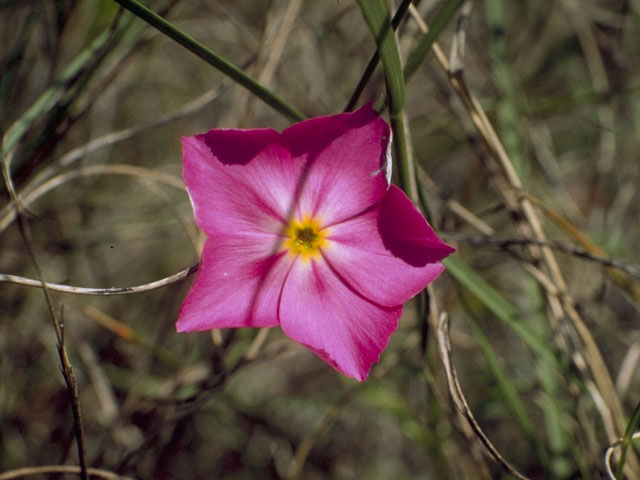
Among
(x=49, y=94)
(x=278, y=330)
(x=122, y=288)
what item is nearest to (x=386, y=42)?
(x=122, y=288)

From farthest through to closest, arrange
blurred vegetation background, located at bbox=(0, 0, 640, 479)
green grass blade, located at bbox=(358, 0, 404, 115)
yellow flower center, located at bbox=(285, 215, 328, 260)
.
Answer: blurred vegetation background, located at bbox=(0, 0, 640, 479), yellow flower center, located at bbox=(285, 215, 328, 260), green grass blade, located at bbox=(358, 0, 404, 115)

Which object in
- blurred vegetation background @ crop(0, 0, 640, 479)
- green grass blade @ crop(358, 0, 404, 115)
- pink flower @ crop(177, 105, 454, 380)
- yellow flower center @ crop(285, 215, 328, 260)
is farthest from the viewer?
blurred vegetation background @ crop(0, 0, 640, 479)

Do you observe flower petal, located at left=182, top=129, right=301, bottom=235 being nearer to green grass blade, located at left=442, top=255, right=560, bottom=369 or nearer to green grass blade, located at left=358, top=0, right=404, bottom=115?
green grass blade, located at left=358, top=0, right=404, bottom=115

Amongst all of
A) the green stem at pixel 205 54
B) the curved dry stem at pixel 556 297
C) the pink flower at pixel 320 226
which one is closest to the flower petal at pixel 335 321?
the pink flower at pixel 320 226

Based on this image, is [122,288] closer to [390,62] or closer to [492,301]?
[390,62]

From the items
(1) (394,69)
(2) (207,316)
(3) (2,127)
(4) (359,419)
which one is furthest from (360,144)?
(4) (359,419)

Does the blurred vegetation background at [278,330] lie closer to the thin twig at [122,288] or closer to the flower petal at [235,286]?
the thin twig at [122,288]

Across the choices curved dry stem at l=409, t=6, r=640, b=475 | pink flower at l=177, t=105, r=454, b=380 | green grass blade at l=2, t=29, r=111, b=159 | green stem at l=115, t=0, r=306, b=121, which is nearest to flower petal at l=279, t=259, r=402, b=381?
pink flower at l=177, t=105, r=454, b=380
